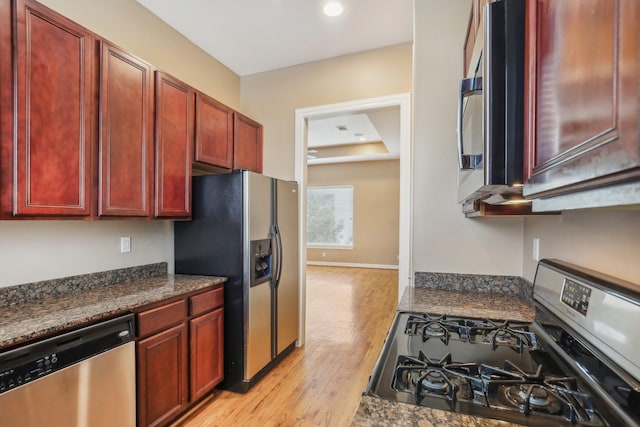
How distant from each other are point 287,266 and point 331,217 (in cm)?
554

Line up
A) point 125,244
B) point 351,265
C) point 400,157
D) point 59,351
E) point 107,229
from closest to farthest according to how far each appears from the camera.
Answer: point 59,351
point 107,229
point 125,244
point 400,157
point 351,265

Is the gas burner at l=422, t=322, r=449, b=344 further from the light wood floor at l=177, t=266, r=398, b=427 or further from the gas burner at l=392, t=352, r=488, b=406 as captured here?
the light wood floor at l=177, t=266, r=398, b=427

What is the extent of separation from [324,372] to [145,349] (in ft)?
5.00

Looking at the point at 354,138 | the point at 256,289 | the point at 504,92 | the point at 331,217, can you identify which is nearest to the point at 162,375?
the point at 256,289

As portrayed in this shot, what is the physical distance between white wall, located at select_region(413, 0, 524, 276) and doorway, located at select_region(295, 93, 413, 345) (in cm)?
57

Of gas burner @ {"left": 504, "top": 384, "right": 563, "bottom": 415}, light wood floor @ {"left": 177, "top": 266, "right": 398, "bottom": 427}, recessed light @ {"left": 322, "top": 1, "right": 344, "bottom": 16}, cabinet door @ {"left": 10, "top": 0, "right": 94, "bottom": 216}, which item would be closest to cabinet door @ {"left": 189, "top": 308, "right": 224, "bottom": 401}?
light wood floor @ {"left": 177, "top": 266, "right": 398, "bottom": 427}

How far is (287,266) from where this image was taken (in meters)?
2.97

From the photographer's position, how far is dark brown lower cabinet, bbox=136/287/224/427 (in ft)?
5.98

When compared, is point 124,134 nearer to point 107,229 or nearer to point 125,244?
point 107,229

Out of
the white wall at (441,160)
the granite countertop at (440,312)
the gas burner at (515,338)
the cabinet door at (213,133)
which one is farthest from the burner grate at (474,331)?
the cabinet door at (213,133)

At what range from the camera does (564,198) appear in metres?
0.53

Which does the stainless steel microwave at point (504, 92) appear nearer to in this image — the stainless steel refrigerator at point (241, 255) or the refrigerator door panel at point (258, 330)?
the stainless steel refrigerator at point (241, 255)

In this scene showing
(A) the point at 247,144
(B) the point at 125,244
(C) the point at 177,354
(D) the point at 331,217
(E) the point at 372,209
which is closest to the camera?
(C) the point at 177,354

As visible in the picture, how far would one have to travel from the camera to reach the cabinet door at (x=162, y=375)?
71.1 inches
